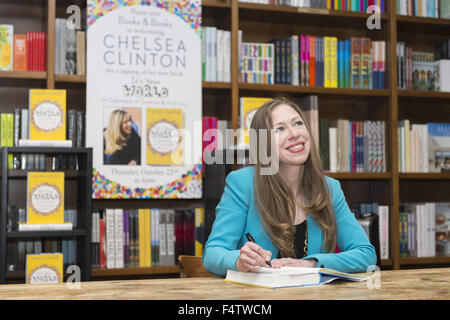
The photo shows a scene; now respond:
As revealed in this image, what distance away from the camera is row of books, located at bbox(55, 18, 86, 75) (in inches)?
103

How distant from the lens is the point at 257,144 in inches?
68.7

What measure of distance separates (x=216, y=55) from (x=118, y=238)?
1094mm

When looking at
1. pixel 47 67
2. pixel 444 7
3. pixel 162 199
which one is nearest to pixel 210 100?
pixel 162 199

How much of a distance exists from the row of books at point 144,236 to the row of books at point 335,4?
125 centimetres

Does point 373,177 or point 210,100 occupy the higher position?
point 210,100

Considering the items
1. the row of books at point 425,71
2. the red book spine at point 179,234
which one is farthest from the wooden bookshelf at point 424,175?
the red book spine at point 179,234

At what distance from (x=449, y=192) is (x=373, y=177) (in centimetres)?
80

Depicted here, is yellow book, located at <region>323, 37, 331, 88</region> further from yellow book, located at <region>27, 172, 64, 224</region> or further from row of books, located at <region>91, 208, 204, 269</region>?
yellow book, located at <region>27, 172, 64, 224</region>

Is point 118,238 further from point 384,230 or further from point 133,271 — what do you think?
point 384,230

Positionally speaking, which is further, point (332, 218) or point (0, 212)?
point (0, 212)

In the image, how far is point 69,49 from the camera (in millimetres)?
2641
